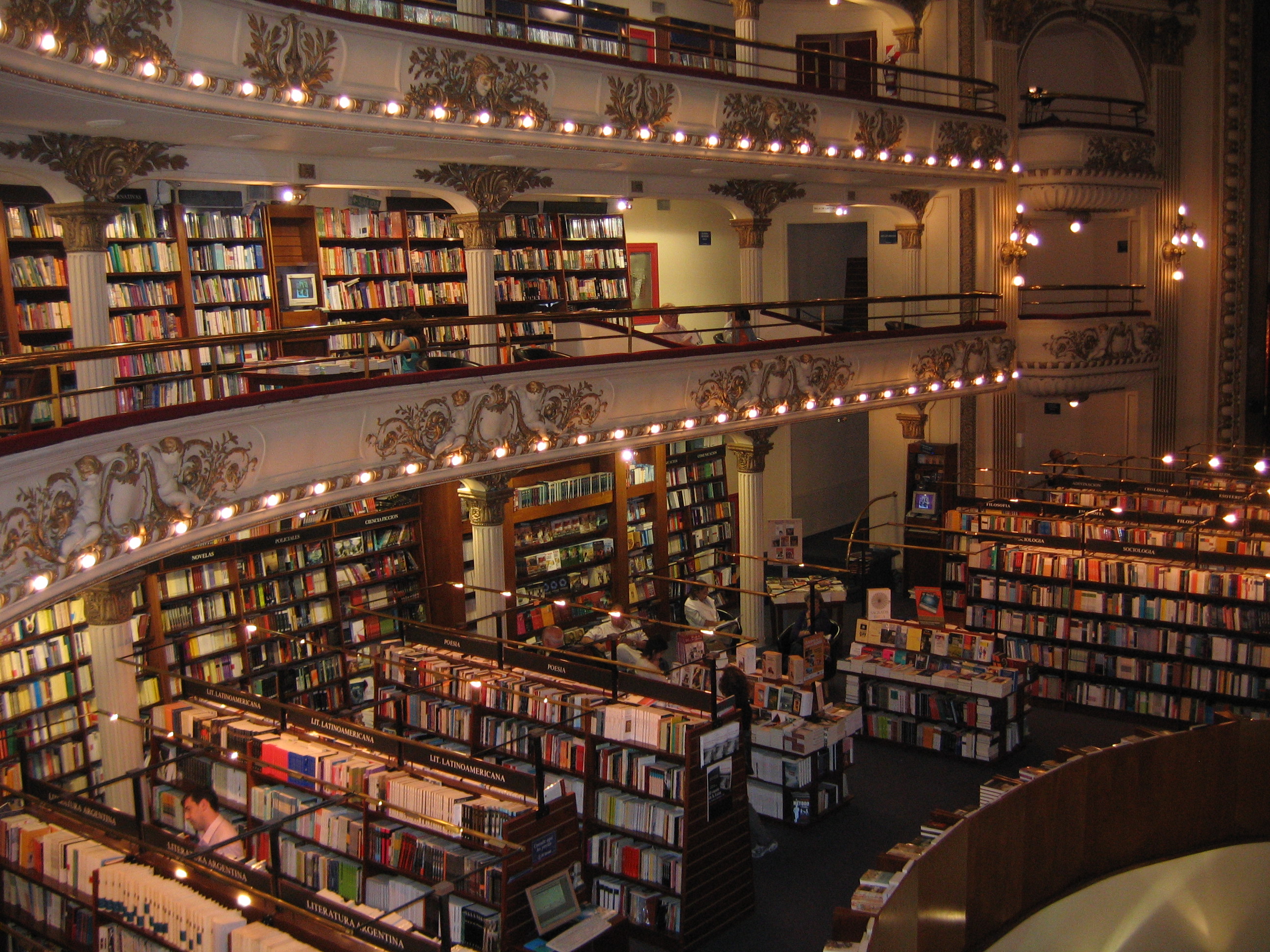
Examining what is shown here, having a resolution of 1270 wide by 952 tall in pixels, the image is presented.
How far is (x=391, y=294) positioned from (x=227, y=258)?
1.71 meters

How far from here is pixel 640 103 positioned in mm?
9906

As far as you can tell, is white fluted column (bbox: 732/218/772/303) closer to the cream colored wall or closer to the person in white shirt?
the cream colored wall

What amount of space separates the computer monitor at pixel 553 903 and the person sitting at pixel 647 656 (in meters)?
1.70

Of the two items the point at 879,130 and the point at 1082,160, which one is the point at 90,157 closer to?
the point at 879,130

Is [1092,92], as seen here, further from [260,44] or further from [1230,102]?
[260,44]

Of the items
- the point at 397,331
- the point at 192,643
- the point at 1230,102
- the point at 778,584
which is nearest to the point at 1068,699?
the point at 778,584

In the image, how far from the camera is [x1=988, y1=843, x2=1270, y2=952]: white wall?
730 centimetres

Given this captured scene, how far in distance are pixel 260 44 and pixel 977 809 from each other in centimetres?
622

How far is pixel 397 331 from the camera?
37.4 ft

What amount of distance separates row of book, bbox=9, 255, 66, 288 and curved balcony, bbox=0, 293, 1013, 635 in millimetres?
859

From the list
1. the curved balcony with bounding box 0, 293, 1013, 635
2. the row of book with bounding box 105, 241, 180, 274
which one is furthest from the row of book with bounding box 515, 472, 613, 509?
the row of book with bounding box 105, 241, 180, 274

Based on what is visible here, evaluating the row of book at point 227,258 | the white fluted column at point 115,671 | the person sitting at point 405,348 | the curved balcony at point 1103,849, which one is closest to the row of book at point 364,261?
the person sitting at point 405,348

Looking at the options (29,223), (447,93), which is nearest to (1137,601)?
(447,93)

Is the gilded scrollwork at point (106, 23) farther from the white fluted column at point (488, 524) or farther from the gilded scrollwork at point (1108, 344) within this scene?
the gilded scrollwork at point (1108, 344)
